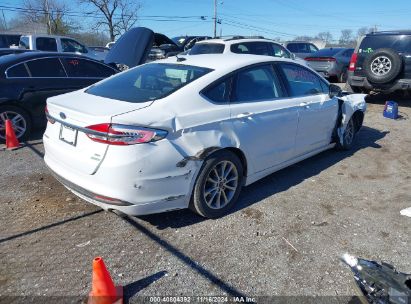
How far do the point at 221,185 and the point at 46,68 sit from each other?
4.45 meters

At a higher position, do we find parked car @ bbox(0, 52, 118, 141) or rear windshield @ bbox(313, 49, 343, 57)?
rear windshield @ bbox(313, 49, 343, 57)

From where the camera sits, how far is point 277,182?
15.2ft

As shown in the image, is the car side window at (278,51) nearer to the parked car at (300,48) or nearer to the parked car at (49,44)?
the parked car at (300,48)

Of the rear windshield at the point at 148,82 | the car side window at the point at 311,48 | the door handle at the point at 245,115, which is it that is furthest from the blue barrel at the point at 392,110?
the car side window at the point at 311,48

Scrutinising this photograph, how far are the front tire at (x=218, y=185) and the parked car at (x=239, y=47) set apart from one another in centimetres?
634

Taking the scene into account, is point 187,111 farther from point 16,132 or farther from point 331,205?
point 16,132

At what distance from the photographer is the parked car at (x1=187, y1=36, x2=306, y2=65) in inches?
381

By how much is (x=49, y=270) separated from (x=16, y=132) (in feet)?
12.7

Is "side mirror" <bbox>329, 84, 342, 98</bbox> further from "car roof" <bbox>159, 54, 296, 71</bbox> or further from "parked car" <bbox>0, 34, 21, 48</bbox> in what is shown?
"parked car" <bbox>0, 34, 21, 48</bbox>

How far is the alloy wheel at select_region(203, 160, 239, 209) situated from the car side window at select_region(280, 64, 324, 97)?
143cm

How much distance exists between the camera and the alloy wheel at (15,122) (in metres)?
5.84

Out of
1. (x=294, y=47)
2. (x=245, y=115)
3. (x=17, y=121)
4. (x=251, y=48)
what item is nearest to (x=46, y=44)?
(x=251, y=48)

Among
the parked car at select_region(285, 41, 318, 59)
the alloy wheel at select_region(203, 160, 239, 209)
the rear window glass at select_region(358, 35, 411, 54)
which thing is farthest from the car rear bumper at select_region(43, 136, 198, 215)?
the parked car at select_region(285, 41, 318, 59)

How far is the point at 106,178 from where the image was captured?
2932 millimetres
